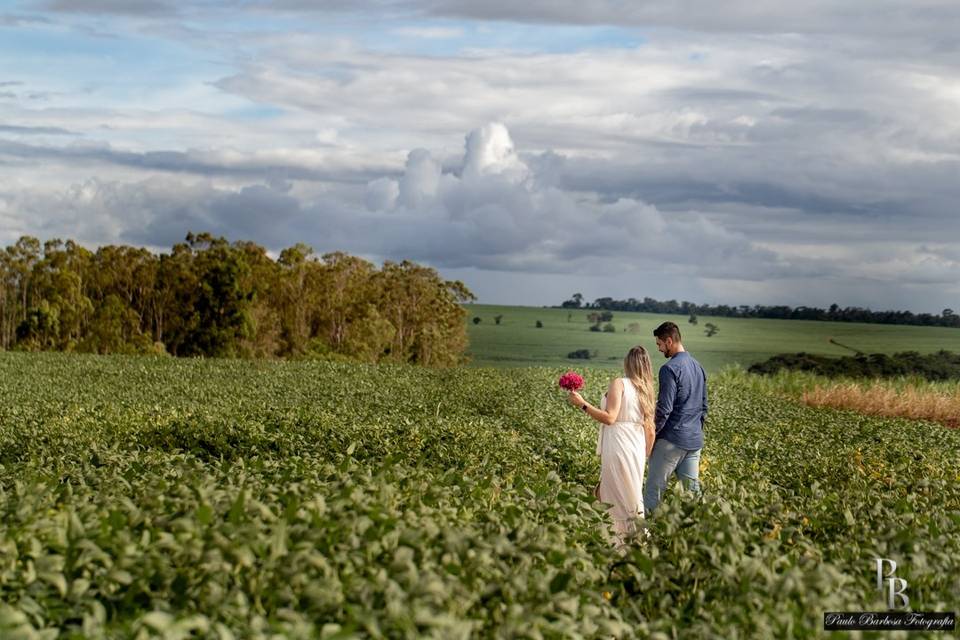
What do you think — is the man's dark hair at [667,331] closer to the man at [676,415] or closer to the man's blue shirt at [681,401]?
the man at [676,415]

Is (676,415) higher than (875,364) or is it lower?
higher

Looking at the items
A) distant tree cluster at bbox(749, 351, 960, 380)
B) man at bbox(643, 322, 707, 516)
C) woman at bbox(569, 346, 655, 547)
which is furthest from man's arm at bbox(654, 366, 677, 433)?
distant tree cluster at bbox(749, 351, 960, 380)

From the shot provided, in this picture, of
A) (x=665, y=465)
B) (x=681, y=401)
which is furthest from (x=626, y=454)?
(x=681, y=401)

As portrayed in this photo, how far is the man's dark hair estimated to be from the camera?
31.5 ft

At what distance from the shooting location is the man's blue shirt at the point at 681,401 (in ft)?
32.3

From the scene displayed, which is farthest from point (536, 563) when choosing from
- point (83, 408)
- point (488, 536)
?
point (83, 408)

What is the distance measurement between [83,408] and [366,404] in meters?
4.69

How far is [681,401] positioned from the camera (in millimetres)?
9938

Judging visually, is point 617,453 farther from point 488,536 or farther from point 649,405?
point 488,536
